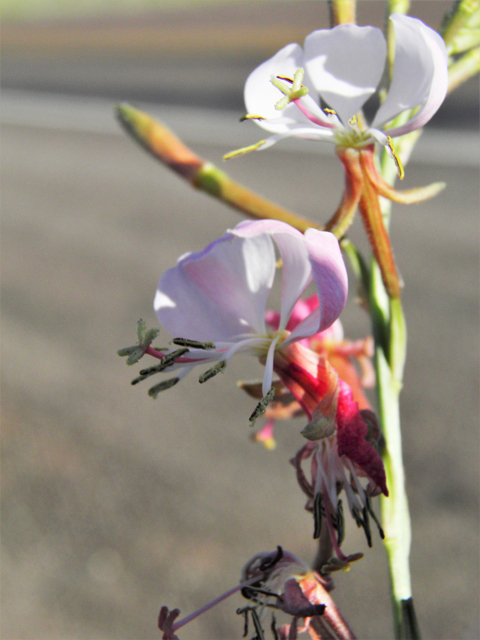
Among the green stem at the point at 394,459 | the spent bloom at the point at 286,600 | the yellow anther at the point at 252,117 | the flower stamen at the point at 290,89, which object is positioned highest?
the flower stamen at the point at 290,89

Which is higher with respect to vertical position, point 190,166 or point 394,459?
point 190,166

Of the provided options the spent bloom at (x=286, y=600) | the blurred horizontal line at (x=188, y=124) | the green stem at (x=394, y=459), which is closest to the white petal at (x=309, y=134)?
the green stem at (x=394, y=459)

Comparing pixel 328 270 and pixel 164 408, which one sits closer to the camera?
pixel 328 270

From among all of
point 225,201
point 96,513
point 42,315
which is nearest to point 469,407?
point 96,513

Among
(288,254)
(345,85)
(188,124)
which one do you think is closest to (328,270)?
(288,254)

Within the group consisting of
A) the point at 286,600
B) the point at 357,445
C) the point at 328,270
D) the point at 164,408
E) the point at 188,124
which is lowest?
the point at 164,408

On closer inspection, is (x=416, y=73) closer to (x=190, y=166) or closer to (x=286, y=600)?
(x=190, y=166)

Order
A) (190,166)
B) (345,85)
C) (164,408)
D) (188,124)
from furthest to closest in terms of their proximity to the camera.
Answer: (188,124), (164,408), (190,166), (345,85)

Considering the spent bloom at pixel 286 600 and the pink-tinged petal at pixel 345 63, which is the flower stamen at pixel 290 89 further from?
the spent bloom at pixel 286 600
